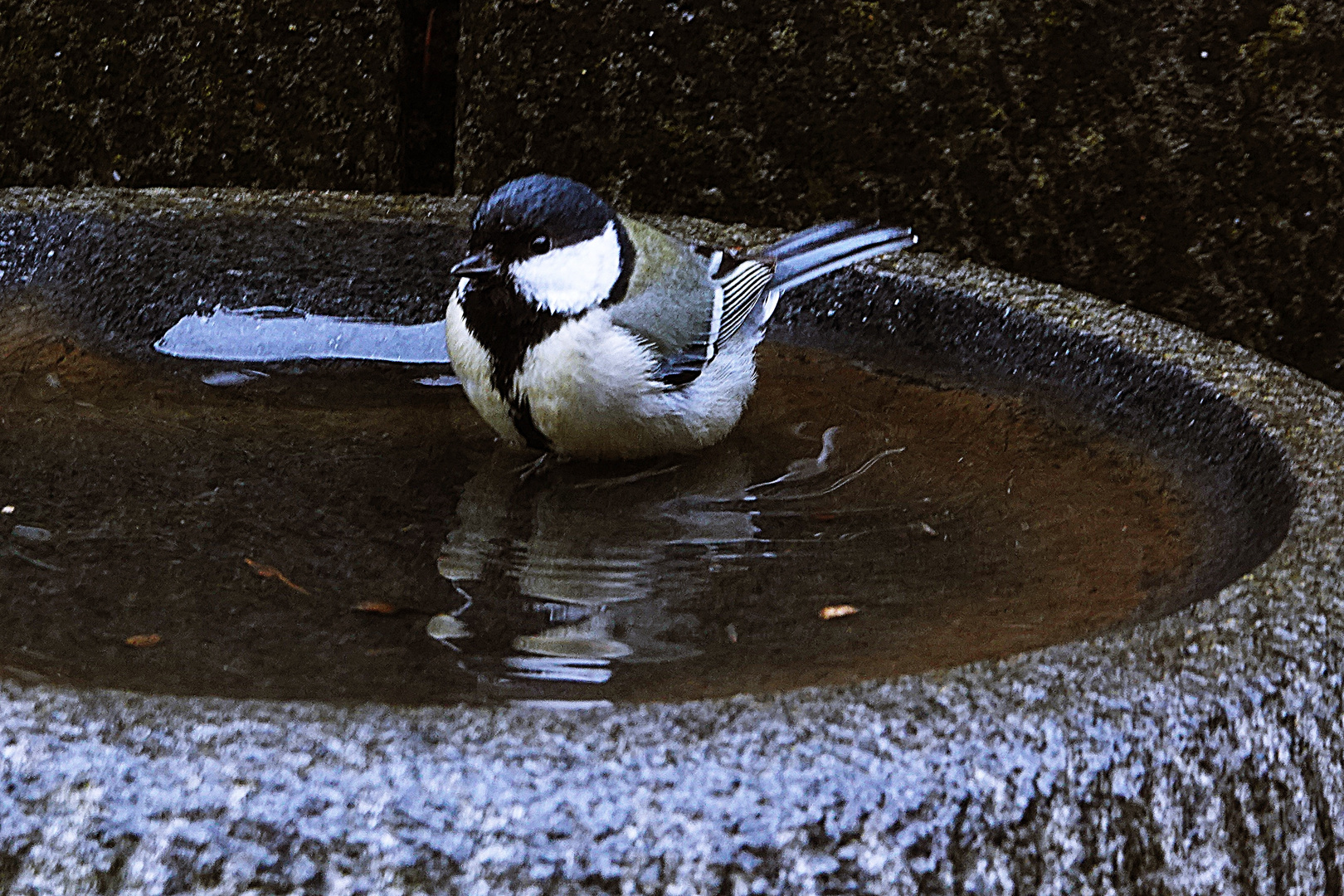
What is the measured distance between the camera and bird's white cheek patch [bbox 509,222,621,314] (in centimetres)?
214

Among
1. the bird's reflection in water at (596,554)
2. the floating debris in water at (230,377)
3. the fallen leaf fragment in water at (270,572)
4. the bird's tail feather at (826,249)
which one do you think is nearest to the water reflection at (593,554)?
the bird's reflection in water at (596,554)

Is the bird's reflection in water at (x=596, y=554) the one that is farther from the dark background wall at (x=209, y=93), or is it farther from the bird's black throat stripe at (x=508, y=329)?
the dark background wall at (x=209, y=93)

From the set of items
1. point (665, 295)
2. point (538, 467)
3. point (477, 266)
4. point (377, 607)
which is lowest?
point (538, 467)

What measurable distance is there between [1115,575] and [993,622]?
21 cm

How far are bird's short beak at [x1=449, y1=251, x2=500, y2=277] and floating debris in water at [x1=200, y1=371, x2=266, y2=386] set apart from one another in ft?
1.90

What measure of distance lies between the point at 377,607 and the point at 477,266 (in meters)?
0.70

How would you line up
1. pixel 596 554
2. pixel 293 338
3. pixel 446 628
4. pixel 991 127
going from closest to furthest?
pixel 446 628 → pixel 596 554 → pixel 293 338 → pixel 991 127

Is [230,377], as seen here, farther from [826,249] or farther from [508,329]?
[826,249]

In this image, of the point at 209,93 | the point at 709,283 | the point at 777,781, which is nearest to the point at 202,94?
the point at 209,93

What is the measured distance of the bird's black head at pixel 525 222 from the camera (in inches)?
82.4

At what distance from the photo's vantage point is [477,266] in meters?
2.09

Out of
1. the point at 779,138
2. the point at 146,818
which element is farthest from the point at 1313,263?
the point at 146,818

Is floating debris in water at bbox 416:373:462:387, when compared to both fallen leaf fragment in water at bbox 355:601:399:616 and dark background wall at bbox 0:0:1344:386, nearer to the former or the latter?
dark background wall at bbox 0:0:1344:386

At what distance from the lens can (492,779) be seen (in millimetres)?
1006
